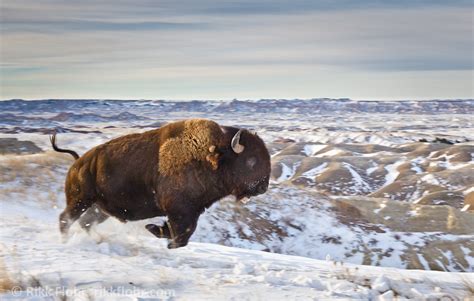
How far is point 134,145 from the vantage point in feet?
30.1

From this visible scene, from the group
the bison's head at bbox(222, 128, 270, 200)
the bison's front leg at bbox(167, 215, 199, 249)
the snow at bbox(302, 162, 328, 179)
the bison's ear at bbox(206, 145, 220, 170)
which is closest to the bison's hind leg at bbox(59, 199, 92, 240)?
the bison's front leg at bbox(167, 215, 199, 249)

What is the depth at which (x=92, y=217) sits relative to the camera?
9.73 meters

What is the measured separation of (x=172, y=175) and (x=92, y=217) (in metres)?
2.04

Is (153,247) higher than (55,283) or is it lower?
lower

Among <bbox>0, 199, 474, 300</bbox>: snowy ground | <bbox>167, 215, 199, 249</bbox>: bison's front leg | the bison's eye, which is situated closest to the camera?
<bbox>0, 199, 474, 300</bbox>: snowy ground

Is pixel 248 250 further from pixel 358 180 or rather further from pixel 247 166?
pixel 358 180

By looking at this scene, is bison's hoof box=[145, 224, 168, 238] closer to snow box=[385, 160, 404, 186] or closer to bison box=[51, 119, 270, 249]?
bison box=[51, 119, 270, 249]

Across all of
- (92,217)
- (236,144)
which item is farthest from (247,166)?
(92,217)

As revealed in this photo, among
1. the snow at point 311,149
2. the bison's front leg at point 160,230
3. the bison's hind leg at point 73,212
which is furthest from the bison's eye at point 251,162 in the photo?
the snow at point 311,149

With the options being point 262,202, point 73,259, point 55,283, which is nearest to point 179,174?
point 73,259

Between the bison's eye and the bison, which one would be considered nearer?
→ the bison

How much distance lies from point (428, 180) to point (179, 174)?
105 meters

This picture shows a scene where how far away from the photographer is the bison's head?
28.9 feet

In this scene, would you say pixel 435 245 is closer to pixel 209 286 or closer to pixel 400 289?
pixel 400 289
